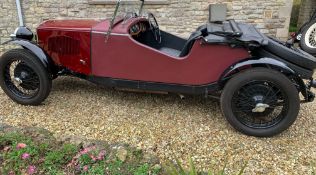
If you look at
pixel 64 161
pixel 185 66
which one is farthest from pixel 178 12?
pixel 64 161

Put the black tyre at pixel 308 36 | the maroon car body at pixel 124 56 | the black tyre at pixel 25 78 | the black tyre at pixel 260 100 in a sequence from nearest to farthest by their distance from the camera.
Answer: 1. the black tyre at pixel 260 100
2. the maroon car body at pixel 124 56
3. the black tyre at pixel 25 78
4. the black tyre at pixel 308 36

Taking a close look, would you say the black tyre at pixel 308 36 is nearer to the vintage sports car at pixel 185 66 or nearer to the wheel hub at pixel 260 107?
the vintage sports car at pixel 185 66

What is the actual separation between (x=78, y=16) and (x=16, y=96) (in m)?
3.63

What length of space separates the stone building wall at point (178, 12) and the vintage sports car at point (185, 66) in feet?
9.64

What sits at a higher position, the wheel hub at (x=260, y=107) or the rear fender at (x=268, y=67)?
the rear fender at (x=268, y=67)

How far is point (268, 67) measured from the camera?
10.3 ft

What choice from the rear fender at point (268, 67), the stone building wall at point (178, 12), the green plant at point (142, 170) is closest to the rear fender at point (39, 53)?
the green plant at point (142, 170)

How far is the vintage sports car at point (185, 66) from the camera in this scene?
3.14 metres

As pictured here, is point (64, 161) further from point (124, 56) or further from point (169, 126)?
point (124, 56)

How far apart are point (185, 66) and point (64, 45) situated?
155 centimetres

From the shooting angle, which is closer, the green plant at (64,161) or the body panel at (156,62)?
the green plant at (64,161)

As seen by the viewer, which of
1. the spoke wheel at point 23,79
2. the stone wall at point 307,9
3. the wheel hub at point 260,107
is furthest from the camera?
the stone wall at point 307,9

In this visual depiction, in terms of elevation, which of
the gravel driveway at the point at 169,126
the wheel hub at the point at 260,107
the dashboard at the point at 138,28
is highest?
the dashboard at the point at 138,28

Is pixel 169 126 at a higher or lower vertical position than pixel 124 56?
lower
